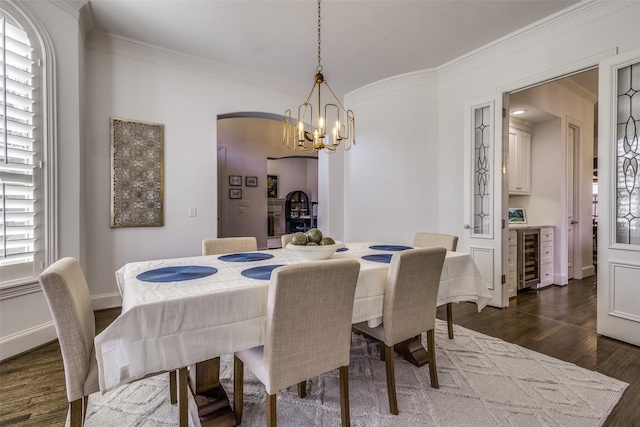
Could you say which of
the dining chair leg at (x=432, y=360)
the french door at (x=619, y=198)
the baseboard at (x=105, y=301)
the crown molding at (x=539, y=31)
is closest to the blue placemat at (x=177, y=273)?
the dining chair leg at (x=432, y=360)

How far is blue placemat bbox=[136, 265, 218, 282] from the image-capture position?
1568 mm

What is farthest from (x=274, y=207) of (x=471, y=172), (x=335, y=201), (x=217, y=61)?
(x=471, y=172)

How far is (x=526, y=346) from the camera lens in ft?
8.07

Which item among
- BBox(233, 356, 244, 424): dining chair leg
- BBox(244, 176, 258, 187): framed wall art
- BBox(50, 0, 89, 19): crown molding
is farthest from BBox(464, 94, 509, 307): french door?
BBox(244, 176, 258, 187): framed wall art

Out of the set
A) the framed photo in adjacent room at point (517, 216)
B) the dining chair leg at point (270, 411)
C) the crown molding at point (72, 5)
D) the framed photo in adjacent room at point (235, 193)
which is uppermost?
the crown molding at point (72, 5)

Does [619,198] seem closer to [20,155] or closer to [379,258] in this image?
[379,258]

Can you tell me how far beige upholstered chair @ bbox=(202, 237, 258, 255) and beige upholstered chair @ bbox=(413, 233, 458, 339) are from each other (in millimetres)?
1497

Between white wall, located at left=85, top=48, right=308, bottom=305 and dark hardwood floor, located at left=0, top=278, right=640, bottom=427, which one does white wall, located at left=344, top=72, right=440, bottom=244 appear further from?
white wall, located at left=85, top=48, right=308, bottom=305

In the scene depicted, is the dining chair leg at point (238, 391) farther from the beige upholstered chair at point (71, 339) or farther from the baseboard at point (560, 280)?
the baseboard at point (560, 280)

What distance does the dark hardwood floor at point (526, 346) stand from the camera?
5.53 feet

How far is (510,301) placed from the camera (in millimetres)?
3705

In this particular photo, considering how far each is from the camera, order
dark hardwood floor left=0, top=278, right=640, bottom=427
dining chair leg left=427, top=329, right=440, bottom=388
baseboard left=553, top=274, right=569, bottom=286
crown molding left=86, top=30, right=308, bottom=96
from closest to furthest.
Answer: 1. dark hardwood floor left=0, top=278, right=640, bottom=427
2. dining chair leg left=427, top=329, right=440, bottom=388
3. crown molding left=86, top=30, right=308, bottom=96
4. baseboard left=553, top=274, right=569, bottom=286

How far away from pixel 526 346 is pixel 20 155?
4172 millimetres

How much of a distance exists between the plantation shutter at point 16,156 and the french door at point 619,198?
463cm
